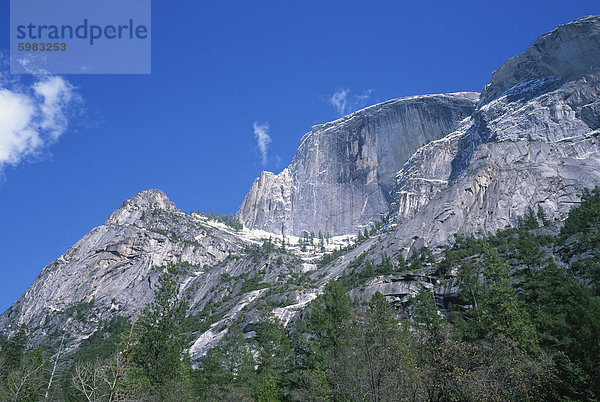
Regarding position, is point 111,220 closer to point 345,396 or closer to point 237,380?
point 237,380

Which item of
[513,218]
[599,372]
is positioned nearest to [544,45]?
[513,218]

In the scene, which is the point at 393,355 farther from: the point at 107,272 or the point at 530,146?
the point at 107,272

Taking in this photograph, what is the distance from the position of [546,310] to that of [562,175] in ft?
310

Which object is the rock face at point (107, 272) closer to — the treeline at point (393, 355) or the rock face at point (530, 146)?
the treeline at point (393, 355)

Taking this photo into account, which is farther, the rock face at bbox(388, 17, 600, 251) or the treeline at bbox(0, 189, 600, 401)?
the rock face at bbox(388, 17, 600, 251)

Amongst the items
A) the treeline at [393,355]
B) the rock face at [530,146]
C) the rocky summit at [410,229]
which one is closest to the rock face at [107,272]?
the rocky summit at [410,229]

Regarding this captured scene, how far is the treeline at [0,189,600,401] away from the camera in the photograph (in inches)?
1084

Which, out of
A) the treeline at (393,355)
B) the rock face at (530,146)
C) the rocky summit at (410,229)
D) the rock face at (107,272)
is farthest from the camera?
the rock face at (107,272)

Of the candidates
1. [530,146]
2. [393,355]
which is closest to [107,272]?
[530,146]

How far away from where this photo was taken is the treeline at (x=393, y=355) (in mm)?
27531

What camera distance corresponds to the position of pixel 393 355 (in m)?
29.2

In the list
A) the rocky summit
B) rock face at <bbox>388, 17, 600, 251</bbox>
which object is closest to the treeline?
the rocky summit

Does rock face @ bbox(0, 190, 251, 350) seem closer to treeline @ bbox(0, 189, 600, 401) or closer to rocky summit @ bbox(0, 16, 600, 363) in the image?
rocky summit @ bbox(0, 16, 600, 363)

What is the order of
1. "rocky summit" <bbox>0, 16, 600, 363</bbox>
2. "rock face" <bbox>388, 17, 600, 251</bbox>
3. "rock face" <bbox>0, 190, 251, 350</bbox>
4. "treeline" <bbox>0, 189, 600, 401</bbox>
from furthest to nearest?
"rock face" <bbox>0, 190, 251, 350</bbox>, "rock face" <bbox>388, 17, 600, 251</bbox>, "rocky summit" <bbox>0, 16, 600, 363</bbox>, "treeline" <bbox>0, 189, 600, 401</bbox>
